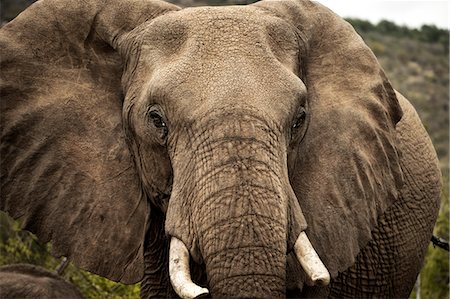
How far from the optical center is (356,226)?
4777 mm

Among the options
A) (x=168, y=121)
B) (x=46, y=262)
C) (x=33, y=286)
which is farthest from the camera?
(x=46, y=262)

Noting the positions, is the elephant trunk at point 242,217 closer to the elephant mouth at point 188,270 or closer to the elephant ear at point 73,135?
the elephant mouth at point 188,270

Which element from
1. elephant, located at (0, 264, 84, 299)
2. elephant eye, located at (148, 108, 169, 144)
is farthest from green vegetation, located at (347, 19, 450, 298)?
elephant eye, located at (148, 108, 169, 144)

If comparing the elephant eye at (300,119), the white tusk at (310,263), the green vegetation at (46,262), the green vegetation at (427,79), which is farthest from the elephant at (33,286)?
the green vegetation at (427,79)

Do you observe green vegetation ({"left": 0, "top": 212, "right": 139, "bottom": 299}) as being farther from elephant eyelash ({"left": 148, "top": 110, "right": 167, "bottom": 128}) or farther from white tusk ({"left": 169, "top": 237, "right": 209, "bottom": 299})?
white tusk ({"left": 169, "top": 237, "right": 209, "bottom": 299})

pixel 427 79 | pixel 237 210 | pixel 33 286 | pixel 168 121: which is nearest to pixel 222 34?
pixel 168 121

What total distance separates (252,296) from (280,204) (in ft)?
1.10

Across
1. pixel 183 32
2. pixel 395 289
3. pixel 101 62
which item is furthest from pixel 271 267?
pixel 395 289

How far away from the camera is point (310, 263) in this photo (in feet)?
13.1

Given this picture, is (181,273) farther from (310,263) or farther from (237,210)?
(310,263)

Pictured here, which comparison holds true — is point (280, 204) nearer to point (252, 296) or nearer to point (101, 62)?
point (252, 296)

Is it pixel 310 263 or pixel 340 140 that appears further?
pixel 340 140

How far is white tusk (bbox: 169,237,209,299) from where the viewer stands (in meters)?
3.80

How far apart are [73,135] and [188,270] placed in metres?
1.06
